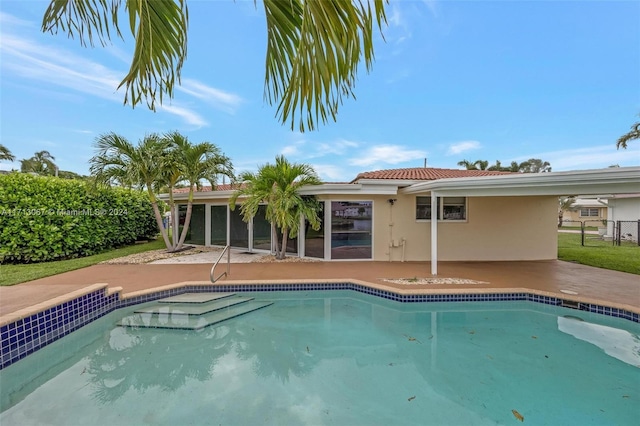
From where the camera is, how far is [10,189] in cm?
903

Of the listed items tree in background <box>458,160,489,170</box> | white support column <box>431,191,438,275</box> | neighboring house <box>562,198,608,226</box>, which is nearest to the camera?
white support column <box>431,191,438,275</box>

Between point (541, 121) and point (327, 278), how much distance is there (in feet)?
57.0

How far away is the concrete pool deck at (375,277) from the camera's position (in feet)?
20.5

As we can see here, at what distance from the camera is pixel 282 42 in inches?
77.2

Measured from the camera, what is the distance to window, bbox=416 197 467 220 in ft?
37.2

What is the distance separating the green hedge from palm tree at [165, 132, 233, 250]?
294cm

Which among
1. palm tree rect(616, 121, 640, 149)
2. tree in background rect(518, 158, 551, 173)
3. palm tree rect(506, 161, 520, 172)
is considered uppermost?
tree in background rect(518, 158, 551, 173)

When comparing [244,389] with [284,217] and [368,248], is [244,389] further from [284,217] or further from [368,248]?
[368,248]

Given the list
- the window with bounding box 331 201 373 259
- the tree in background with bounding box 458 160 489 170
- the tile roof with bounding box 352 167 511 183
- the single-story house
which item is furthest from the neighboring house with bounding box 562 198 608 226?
the window with bounding box 331 201 373 259

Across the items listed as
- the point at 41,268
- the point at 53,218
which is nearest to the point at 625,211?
the point at 41,268

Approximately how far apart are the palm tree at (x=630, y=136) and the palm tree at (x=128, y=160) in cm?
2531

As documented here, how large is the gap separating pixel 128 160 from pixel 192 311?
797 cm

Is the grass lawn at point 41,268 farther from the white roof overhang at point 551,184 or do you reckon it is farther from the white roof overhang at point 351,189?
the white roof overhang at point 551,184

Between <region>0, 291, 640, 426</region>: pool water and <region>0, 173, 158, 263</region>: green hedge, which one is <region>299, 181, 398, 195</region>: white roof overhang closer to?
<region>0, 291, 640, 426</region>: pool water
